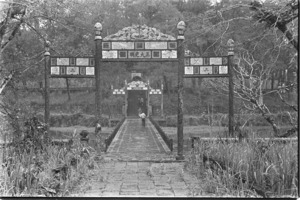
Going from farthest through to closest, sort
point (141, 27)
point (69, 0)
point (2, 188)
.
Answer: point (141, 27) < point (69, 0) < point (2, 188)

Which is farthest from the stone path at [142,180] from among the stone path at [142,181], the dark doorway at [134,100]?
the dark doorway at [134,100]

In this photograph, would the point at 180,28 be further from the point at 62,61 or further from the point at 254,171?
the point at 254,171

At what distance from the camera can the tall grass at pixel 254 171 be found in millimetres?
4695

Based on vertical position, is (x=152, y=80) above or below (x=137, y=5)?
below

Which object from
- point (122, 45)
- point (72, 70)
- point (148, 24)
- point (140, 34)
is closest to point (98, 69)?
point (72, 70)

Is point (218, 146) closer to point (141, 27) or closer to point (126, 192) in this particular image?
point (126, 192)

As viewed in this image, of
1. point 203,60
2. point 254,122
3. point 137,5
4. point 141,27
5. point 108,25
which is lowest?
point 254,122

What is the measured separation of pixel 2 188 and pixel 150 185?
2092 millimetres

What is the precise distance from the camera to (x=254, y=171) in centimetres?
508

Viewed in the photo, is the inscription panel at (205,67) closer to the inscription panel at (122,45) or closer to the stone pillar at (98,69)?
the inscription panel at (122,45)

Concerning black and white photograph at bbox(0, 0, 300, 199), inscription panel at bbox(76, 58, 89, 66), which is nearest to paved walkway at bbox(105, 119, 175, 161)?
black and white photograph at bbox(0, 0, 300, 199)

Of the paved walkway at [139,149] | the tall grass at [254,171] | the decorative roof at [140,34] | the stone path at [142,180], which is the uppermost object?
the decorative roof at [140,34]

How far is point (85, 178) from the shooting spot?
595 cm

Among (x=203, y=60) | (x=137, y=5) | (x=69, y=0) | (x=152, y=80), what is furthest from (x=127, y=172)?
(x=152, y=80)
